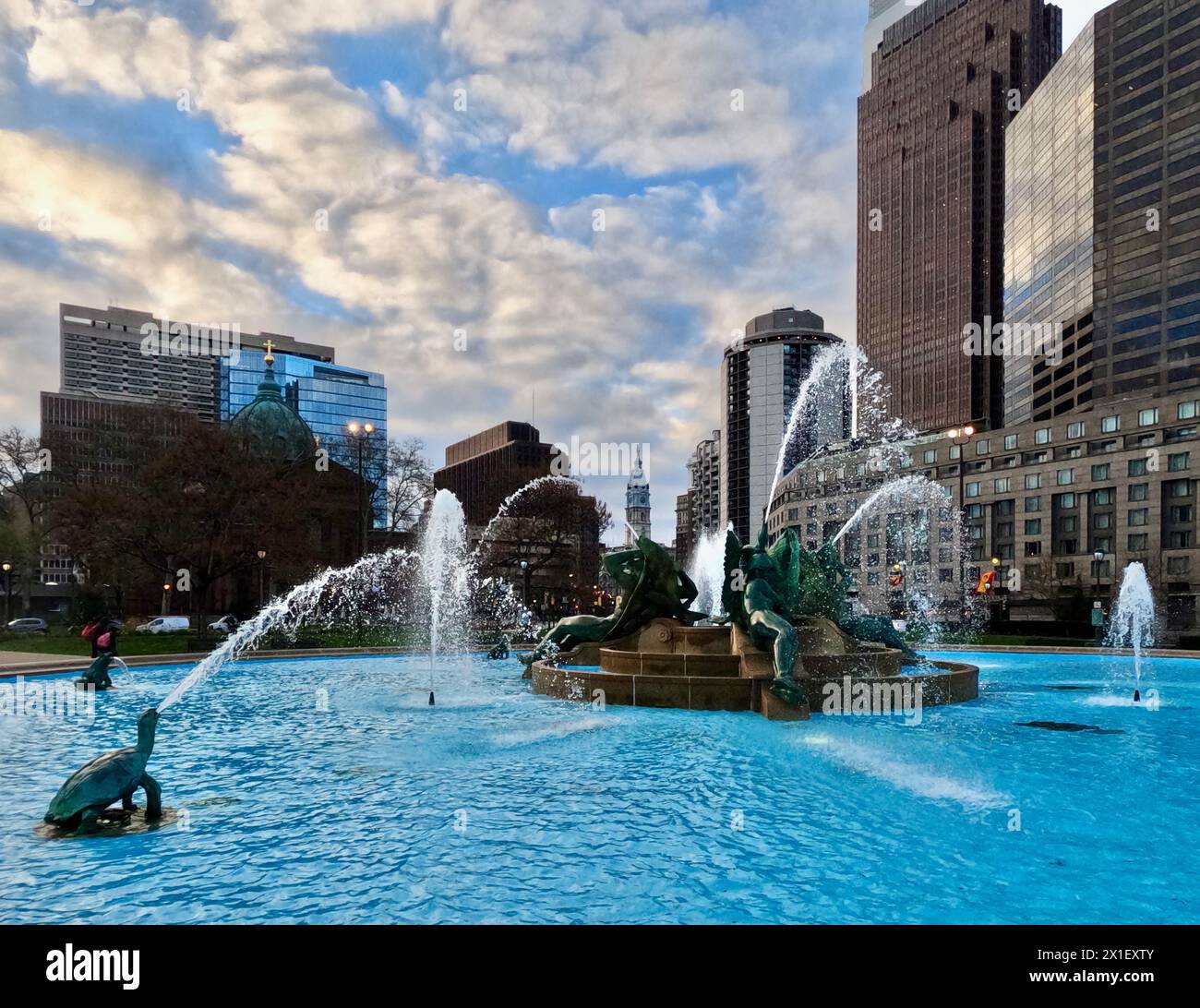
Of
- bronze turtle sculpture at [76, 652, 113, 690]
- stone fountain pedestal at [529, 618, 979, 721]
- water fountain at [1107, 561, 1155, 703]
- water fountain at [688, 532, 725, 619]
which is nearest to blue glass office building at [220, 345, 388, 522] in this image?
water fountain at [688, 532, 725, 619]

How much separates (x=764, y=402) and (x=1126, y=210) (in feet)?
305

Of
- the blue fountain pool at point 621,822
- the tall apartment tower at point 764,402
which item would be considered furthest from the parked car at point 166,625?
the tall apartment tower at point 764,402

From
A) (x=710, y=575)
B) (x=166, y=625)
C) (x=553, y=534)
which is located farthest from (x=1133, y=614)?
(x=166, y=625)

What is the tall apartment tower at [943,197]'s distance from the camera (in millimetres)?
169375

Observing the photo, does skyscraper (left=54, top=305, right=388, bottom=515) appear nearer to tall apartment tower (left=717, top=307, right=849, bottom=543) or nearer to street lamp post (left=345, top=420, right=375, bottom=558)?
street lamp post (left=345, top=420, right=375, bottom=558)

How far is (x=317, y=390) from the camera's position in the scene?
484ft

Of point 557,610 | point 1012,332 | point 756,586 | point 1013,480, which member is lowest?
point 557,610

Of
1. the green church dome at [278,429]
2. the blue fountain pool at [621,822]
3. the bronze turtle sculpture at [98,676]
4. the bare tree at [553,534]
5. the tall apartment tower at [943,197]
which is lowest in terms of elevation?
the bronze turtle sculpture at [98,676]

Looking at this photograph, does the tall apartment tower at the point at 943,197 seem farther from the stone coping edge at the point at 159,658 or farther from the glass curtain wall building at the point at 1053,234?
the stone coping edge at the point at 159,658

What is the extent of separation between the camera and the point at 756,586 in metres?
17.4

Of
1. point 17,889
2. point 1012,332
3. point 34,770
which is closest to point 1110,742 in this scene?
point 17,889

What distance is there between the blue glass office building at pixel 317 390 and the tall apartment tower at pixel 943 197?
114 meters
